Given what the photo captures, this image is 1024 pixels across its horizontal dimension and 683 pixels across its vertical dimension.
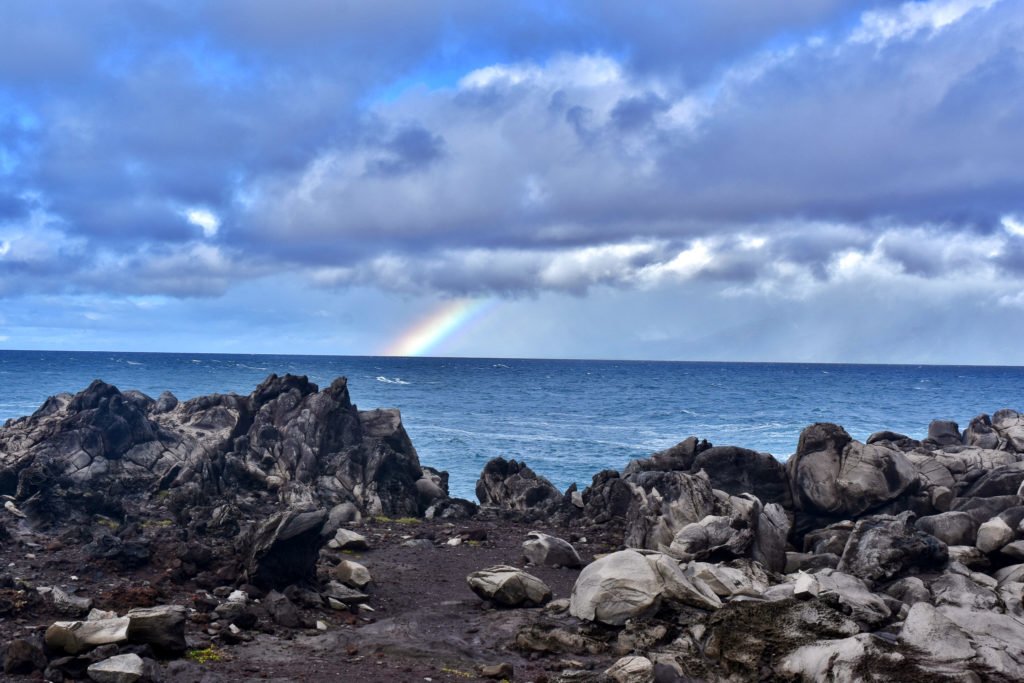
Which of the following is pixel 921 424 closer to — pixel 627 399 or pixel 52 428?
pixel 627 399

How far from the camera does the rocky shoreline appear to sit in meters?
14.8

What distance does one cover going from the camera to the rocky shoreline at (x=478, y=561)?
583 inches

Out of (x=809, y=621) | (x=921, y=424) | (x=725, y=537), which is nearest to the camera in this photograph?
(x=809, y=621)

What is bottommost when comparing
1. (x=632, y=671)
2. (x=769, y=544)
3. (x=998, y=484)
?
(x=632, y=671)

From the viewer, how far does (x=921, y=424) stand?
98.2m

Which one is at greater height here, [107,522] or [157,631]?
[157,631]

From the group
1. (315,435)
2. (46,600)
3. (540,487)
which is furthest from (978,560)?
(315,435)

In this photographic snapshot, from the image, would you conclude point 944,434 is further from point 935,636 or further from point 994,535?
point 935,636

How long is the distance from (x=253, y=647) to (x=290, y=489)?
1716cm

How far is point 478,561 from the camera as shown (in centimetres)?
2512

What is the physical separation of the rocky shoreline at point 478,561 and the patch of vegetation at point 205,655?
0.05m

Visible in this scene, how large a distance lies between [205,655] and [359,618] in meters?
4.21

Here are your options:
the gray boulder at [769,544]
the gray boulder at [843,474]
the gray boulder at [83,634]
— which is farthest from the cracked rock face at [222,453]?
the gray boulder at [83,634]

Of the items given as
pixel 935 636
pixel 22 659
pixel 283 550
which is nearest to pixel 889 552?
pixel 935 636
